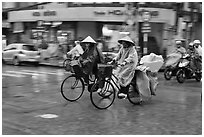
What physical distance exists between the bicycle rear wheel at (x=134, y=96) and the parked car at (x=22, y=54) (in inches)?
484

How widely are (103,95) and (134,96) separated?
2.40ft

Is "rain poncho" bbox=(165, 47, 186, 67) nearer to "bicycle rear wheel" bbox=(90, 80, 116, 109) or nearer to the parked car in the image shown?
"bicycle rear wheel" bbox=(90, 80, 116, 109)

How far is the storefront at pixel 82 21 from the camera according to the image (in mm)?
22453

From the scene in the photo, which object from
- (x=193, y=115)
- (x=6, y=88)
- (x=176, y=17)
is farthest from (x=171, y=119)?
(x=176, y=17)

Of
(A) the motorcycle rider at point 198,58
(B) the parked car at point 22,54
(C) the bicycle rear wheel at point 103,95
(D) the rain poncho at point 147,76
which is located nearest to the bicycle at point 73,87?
(C) the bicycle rear wheel at point 103,95

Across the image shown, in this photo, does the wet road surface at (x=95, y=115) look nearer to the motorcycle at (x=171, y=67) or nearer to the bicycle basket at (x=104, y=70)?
the bicycle basket at (x=104, y=70)

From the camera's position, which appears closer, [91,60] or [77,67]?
[77,67]

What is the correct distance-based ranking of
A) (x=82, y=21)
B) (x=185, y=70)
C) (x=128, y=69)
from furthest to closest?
(x=82, y=21) → (x=185, y=70) → (x=128, y=69)

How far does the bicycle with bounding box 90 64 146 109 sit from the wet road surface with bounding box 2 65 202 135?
0.16 metres

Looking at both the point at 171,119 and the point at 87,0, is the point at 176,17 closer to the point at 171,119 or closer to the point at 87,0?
the point at 87,0

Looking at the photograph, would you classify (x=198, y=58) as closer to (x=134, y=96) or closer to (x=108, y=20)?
(x=134, y=96)

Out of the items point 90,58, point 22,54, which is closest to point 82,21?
point 22,54

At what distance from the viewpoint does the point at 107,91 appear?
26.9ft

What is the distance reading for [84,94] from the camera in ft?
30.6
